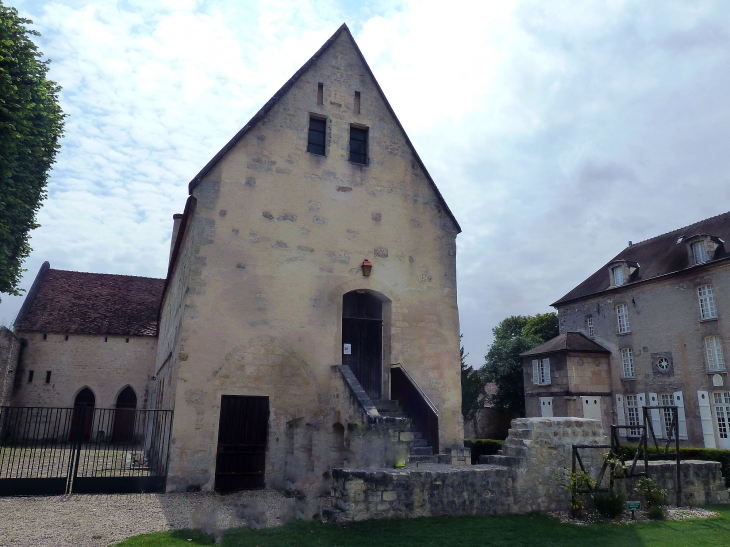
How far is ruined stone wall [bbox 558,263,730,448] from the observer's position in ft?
71.5

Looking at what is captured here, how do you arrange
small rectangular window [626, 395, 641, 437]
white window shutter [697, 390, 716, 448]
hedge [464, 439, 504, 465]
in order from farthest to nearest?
small rectangular window [626, 395, 641, 437]
white window shutter [697, 390, 716, 448]
hedge [464, 439, 504, 465]

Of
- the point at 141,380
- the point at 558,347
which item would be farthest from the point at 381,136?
the point at 141,380

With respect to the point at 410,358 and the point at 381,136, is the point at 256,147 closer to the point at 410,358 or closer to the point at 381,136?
the point at 381,136

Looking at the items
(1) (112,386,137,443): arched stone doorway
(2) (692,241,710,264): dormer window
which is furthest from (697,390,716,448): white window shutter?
(1) (112,386,137,443): arched stone doorway

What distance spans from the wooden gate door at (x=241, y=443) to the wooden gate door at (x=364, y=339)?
2.52m

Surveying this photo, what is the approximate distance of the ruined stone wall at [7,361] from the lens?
21.2m

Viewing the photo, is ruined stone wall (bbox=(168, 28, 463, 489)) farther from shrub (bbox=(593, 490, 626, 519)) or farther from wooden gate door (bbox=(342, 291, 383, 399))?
shrub (bbox=(593, 490, 626, 519))

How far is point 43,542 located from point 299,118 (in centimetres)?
1021

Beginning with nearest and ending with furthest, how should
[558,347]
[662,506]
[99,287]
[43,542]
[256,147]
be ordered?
[43,542], [662,506], [256,147], [558,347], [99,287]

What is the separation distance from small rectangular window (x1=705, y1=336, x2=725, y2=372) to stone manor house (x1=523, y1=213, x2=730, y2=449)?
39 millimetres

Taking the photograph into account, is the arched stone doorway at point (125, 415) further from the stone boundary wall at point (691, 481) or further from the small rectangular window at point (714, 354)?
the small rectangular window at point (714, 354)

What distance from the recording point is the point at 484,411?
3083cm

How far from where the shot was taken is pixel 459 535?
7.03 metres

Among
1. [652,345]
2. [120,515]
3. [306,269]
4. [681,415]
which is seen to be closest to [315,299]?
[306,269]
